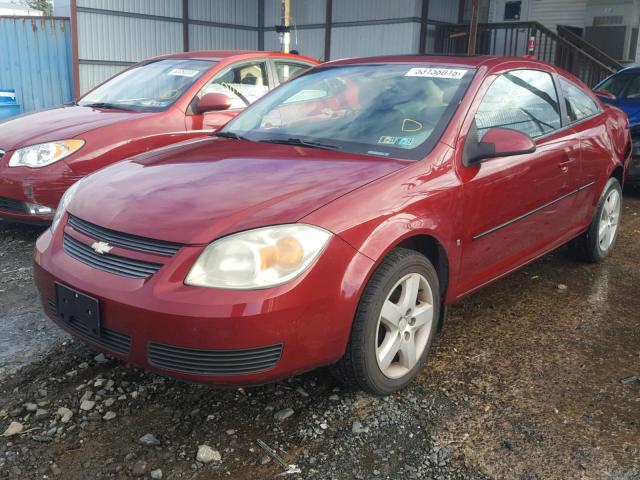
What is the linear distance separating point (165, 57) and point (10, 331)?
3594 mm

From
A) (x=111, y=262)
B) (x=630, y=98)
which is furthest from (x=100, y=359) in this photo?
(x=630, y=98)

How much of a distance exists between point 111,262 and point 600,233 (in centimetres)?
367

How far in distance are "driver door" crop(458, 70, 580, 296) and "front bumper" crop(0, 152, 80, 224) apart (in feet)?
10.1

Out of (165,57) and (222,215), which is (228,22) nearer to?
(165,57)

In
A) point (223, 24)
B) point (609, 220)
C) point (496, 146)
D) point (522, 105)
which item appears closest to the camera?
point (496, 146)

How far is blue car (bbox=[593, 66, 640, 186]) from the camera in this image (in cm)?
700

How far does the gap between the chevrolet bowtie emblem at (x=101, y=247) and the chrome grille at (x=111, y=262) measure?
0.01 meters

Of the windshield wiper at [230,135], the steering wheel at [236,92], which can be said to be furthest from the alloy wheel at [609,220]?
the steering wheel at [236,92]

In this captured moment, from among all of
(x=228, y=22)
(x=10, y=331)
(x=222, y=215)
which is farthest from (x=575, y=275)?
(x=228, y=22)

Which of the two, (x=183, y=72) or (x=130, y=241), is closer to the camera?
(x=130, y=241)

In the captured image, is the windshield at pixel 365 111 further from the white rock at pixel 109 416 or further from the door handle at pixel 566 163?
the white rock at pixel 109 416

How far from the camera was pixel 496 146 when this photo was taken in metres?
3.02

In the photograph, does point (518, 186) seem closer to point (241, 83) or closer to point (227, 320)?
point (227, 320)

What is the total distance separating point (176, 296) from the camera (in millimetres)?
2215
